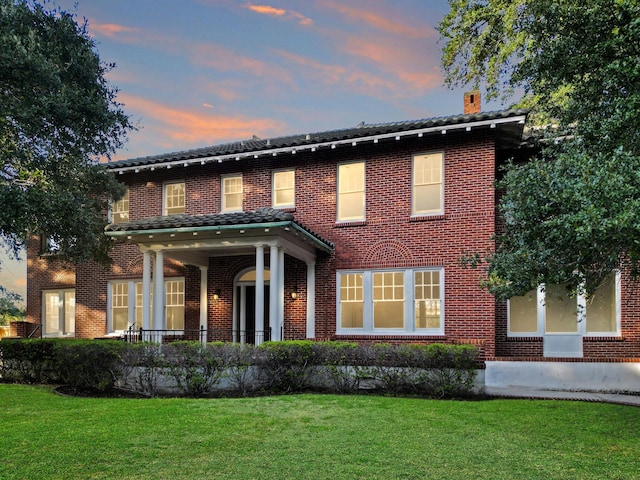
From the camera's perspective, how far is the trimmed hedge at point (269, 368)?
1061 cm

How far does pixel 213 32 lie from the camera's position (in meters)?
15.5

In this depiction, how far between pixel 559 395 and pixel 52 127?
11684mm

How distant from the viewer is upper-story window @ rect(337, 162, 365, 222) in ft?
46.9

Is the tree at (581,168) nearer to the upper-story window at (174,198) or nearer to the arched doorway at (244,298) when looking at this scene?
the arched doorway at (244,298)

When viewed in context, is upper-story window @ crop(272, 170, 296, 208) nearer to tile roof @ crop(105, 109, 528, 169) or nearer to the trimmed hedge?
tile roof @ crop(105, 109, 528, 169)

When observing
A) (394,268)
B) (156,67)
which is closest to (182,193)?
(156,67)

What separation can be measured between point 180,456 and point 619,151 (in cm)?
619

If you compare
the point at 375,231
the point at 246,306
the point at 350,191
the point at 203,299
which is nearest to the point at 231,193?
the point at 203,299

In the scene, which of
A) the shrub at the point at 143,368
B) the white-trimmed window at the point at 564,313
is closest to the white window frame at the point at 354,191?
the white-trimmed window at the point at 564,313

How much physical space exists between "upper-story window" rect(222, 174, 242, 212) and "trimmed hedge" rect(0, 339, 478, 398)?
542cm

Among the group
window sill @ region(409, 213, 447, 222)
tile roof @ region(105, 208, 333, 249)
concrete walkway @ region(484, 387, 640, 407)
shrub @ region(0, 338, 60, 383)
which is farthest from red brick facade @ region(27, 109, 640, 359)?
shrub @ region(0, 338, 60, 383)

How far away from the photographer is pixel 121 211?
16797 millimetres

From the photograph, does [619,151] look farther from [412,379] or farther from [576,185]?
[412,379]

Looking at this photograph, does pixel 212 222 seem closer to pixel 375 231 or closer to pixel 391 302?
pixel 375 231
